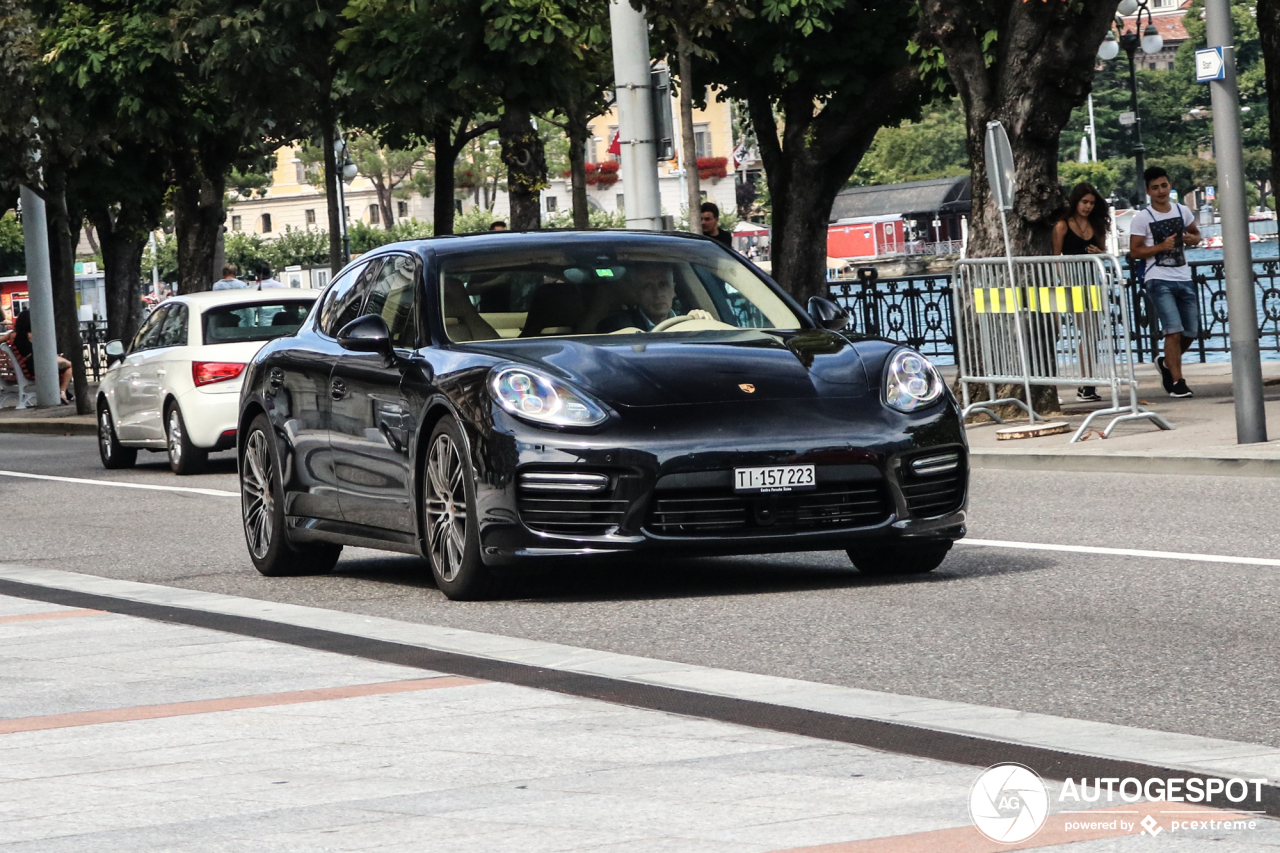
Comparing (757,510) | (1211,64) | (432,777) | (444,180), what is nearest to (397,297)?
(757,510)

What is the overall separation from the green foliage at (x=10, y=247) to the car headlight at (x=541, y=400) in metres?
96.2

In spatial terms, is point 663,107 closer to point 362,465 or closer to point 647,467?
point 362,465

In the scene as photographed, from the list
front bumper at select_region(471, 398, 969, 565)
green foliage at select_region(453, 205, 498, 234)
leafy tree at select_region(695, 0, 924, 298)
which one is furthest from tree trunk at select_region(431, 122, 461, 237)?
green foliage at select_region(453, 205, 498, 234)

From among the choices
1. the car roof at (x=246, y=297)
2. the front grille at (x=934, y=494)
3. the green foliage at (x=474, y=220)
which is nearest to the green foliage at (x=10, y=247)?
the green foliage at (x=474, y=220)

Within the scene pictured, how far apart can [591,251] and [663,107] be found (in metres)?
9.32

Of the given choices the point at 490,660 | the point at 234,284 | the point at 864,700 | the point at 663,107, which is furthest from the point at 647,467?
the point at 234,284

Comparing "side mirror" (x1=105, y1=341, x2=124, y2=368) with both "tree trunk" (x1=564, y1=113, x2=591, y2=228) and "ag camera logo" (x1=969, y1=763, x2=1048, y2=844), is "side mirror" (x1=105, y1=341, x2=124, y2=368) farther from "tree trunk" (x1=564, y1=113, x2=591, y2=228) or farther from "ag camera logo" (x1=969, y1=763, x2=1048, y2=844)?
"ag camera logo" (x1=969, y1=763, x2=1048, y2=844)

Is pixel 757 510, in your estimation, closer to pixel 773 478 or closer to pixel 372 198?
pixel 773 478

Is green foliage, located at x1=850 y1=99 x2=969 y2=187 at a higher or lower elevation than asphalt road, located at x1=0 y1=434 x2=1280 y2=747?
higher

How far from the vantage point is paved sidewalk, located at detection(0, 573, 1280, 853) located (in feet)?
15.0

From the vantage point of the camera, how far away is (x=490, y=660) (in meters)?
7.25

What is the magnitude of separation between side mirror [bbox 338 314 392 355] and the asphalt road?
3.43ft

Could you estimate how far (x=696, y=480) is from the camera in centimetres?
841

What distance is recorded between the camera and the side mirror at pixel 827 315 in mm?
9539
